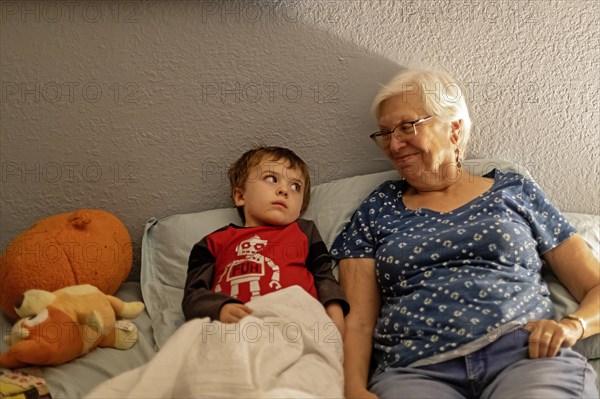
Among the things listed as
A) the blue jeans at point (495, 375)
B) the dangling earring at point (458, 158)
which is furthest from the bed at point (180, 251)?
the blue jeans at point (495, 375)

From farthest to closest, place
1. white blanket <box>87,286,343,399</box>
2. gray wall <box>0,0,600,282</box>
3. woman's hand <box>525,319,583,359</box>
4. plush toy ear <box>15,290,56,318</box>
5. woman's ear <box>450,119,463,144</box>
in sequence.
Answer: gray wall <box>0,0,600,282</box>
woman's ear <box>450,119,463,144</box>
plush toy ear <box>15,290,56,318</box>
woman's hand <box>525,319,583,359</box>
white blanket <box>87,286,343,399</box>

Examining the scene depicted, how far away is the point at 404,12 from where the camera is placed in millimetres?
1872

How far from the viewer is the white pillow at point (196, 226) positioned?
66.7 inches

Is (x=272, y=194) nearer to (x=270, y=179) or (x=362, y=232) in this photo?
(x=270, y=179)

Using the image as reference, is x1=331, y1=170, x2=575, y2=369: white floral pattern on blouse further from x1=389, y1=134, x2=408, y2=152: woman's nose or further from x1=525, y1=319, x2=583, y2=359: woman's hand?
Answer: x1=389, y1=134, x2=408, y2=152: woman's nose

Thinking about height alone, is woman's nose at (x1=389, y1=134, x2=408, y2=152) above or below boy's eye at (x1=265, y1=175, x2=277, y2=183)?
above

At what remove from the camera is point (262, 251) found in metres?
1.57

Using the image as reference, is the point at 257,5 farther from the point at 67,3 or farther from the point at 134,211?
the point at 134,211

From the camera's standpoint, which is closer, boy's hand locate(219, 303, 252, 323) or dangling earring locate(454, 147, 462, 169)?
boy's hand locate(219, 303, 252, 323)

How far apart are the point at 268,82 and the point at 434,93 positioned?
1.60 feet

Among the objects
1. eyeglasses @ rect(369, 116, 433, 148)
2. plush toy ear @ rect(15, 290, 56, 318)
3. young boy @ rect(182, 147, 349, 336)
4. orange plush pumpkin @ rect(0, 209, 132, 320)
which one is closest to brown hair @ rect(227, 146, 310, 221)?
young boy @ rect(182, 147, 349, 336)

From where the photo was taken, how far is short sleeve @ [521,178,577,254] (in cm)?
152

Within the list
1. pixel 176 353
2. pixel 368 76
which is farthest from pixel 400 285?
pixel 368 76

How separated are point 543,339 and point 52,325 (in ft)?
3.28
